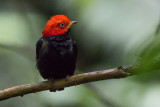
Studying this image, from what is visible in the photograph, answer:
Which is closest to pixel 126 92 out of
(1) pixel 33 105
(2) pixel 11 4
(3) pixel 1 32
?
(1) pixel 33 105

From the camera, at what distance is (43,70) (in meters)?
3.15

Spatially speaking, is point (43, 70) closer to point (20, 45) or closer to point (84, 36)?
point (20, 45)

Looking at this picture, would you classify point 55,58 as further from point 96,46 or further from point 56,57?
point 96,46

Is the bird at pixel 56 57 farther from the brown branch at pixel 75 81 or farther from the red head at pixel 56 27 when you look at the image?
the brown branch at pixel 75 81

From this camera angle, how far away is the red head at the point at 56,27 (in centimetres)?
342

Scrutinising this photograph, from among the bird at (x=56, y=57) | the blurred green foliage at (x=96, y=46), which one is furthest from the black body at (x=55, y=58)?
the blurred green foliage at (x=96, y=46)

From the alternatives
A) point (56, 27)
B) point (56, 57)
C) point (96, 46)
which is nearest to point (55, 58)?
point (56, 57)

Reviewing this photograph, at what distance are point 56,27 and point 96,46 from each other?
1.33 meters

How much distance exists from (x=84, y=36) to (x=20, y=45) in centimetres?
142

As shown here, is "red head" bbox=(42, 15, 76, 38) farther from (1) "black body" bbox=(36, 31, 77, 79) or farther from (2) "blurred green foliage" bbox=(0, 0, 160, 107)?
(2) "blurred green foliage" bbox=(0, 0, 160, 107)

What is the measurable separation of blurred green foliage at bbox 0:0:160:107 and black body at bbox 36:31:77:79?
36cm

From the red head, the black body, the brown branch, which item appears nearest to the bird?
the black body

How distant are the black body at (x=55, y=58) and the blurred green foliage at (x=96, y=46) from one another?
36 cm

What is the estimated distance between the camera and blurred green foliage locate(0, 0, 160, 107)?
316 centimetres
